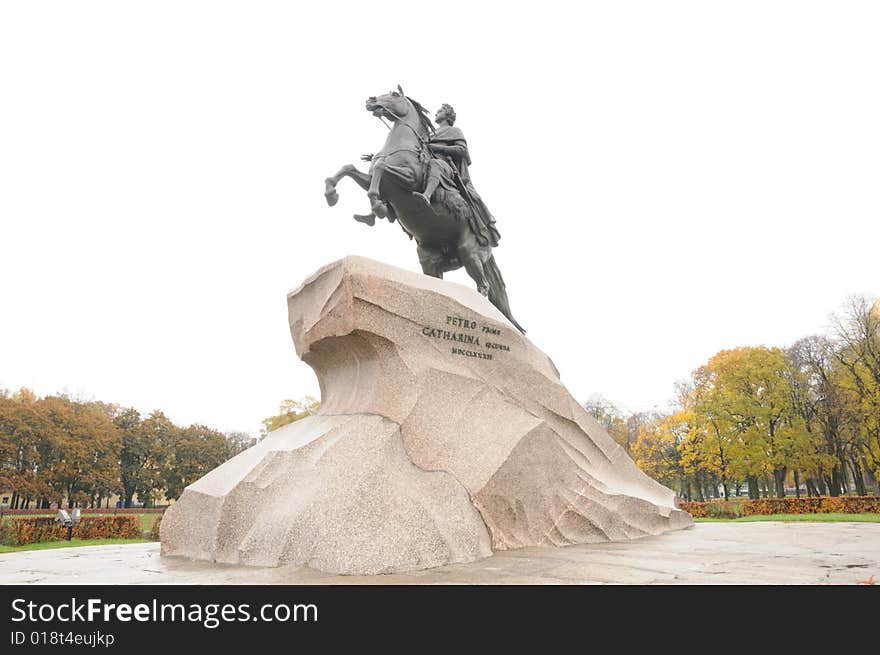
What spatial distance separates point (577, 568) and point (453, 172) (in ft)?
23.9

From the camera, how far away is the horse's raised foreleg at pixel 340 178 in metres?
8.74

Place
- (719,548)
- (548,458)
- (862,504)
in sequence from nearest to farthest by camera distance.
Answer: (719,548), (548,458), (862,504)

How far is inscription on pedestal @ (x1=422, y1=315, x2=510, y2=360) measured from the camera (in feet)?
23.6

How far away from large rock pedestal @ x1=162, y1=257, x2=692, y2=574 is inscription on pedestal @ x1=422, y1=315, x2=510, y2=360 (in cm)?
2

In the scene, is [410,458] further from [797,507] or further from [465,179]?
[797,507]

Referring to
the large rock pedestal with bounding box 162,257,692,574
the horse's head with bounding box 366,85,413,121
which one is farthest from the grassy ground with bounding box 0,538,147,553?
the horse's head with bounding box 366,85,413,121

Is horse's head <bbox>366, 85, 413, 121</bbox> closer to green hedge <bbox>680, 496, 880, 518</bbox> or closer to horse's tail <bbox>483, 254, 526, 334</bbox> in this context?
horse's tail <bbox>483, 254, 526, 334</bbox>
